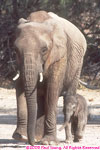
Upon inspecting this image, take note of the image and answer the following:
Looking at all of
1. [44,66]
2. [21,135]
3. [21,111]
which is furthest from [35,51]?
[21,135]

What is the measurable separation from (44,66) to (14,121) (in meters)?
4.73

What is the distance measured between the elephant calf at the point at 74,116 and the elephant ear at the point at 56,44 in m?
0.88

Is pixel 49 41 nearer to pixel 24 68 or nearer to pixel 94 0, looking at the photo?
pixel 24 68

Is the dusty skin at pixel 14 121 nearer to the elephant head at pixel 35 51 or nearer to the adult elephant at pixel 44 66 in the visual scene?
the adult elephant at pixel 44 66

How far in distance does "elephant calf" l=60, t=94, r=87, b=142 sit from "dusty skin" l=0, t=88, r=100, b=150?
8.0 inches

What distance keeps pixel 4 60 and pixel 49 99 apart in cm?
1209

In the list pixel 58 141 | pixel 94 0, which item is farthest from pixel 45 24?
pixel 94 0

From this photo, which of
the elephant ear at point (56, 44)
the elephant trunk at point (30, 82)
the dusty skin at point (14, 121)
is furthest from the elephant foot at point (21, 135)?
the elephant ear at point (56, 44)

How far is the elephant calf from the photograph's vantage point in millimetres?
10805

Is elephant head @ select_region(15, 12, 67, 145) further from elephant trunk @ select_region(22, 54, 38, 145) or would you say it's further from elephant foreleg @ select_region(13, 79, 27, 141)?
elephant foreleg @ select_region(13, 79, 27, 141)

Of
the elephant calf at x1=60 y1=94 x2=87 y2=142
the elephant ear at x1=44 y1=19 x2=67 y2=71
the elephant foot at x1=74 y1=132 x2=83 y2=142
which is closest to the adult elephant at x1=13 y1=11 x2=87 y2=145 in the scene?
the elephant ear at x1=44 y1=19 x2=67 y2=71

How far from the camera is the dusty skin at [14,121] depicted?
1077 cm

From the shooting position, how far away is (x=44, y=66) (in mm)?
10352

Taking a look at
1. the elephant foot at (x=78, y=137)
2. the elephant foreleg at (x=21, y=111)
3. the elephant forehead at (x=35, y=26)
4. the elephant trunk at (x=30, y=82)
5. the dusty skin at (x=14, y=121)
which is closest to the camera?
the elephant trunk at (x=30, y=82)
